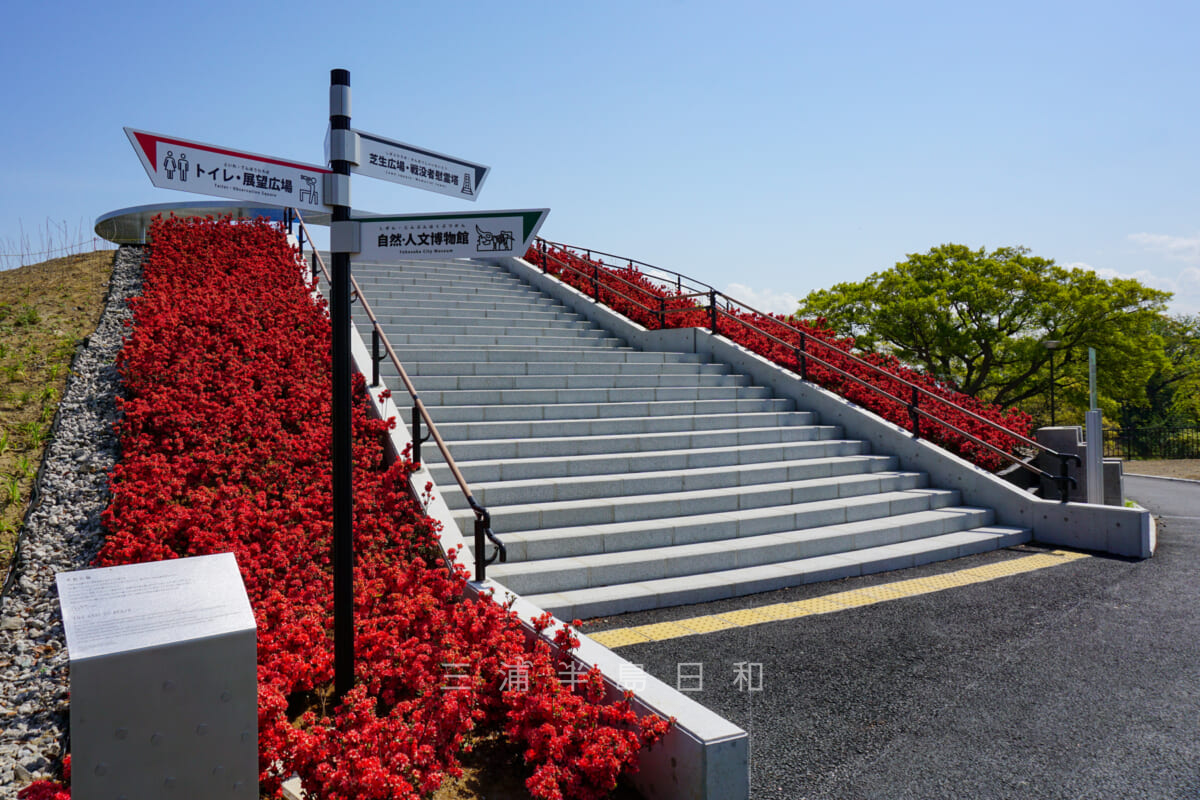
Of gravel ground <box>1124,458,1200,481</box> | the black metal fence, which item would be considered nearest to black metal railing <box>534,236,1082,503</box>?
gravel ground <box>1124,458,1200,481</box>

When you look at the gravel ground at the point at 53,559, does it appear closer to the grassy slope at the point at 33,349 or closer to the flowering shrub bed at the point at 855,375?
the grassy slope at the point at 33,349

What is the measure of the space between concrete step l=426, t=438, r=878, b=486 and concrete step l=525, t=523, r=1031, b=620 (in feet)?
5.09

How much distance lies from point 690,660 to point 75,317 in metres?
10.5

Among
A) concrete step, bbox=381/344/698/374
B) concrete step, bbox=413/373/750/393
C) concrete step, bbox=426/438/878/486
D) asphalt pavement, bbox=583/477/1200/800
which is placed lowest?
asphalt pavement, bbox=583/477/1200/800

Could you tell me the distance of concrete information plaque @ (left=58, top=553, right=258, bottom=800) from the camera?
219 cm

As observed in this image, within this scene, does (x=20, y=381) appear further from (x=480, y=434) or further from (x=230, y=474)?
(x=480, y=434)

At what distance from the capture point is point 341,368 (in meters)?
3.67

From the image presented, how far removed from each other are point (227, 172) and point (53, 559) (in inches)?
162

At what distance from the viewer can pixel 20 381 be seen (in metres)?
8.29

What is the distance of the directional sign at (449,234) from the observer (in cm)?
357

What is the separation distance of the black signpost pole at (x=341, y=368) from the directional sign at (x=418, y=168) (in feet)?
0.41

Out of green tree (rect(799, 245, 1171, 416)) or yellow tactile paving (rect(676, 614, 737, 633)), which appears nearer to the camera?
yellow tactile paving (rect(676, 614, 737, 633))

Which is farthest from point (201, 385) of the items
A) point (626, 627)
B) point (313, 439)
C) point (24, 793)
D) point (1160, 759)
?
point (1160, 759)

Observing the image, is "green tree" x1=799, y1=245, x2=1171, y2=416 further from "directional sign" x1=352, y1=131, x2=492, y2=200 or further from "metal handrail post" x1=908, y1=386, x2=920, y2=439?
"directional sign" x1=352, y1=131, x2=492, y2=200
